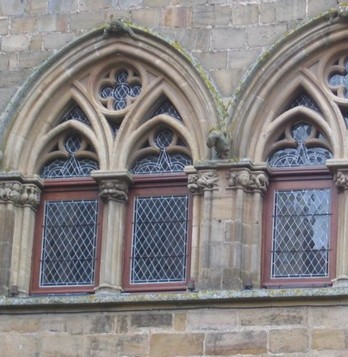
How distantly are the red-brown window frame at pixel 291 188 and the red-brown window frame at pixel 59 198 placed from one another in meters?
1.73

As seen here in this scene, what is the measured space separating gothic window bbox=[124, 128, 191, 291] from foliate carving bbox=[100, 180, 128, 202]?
162 millimetres

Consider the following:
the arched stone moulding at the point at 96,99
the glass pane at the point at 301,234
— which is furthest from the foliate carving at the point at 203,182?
the glass pane at the point at 301,234

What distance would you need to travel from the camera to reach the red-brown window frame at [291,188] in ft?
63.9

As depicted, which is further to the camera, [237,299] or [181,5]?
[181,5]

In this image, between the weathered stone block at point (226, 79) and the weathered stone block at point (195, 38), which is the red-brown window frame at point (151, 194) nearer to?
the weathered stone block at point (226, 79)

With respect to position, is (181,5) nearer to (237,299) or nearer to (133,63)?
(133,63)

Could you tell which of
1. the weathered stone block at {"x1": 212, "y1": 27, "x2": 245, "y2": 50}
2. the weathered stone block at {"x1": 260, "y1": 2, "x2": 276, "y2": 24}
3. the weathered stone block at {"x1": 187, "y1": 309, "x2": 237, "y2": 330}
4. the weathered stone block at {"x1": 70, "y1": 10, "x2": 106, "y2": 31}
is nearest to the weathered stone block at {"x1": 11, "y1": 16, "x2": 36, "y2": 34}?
the weathered stone block at {"x1": 70, "y1": 10, "x2": 106, "y2": 31}

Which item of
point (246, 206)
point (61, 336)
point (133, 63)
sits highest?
point (133, 63)

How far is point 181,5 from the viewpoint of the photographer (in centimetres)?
2059

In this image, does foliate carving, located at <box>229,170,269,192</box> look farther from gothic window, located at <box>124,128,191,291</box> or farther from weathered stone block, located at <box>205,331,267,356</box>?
weathered stone block, located at <box>205,331,267,356</box>

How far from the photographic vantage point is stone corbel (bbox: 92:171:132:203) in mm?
20156

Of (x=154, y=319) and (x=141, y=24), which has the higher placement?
(x=141, y=24)

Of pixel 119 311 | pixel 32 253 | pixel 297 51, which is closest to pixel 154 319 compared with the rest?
pixel 119 311

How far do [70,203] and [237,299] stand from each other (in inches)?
91.2
